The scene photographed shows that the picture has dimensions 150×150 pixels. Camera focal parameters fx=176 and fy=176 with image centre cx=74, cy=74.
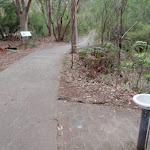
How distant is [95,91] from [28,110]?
1932mm

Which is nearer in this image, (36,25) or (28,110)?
(28,110)

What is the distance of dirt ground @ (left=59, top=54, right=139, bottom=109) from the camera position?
427cm

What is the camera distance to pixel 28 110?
12.3 ft

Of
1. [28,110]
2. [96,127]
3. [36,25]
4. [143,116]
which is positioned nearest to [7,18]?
[36,25]

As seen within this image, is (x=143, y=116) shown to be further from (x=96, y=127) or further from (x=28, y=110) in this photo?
(x=28, y=110)

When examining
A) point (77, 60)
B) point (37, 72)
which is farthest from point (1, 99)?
point (77, 60)

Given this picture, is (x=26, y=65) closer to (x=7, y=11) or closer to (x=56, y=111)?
(x=56, y=111)

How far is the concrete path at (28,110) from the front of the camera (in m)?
2.77

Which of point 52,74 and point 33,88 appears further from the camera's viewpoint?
point 52,74

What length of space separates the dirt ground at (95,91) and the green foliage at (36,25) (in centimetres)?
1303

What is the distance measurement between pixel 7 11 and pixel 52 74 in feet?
40.7

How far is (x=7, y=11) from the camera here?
16.0 metres

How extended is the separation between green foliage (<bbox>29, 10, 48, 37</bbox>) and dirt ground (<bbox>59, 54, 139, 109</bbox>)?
42.7ft

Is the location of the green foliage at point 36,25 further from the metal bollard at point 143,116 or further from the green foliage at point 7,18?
the metal bollard at point 143,116
